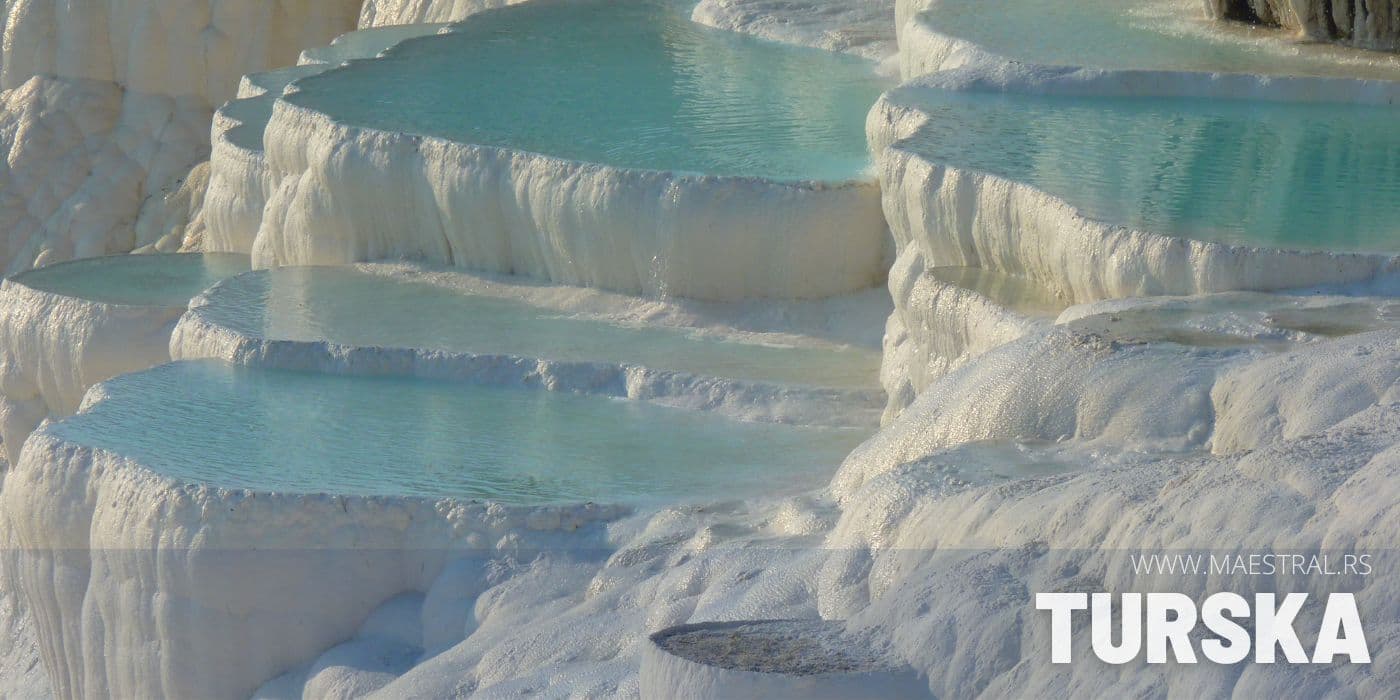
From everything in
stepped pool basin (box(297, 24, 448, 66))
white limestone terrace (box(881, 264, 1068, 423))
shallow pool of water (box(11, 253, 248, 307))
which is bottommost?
shallow pool of water (box(11, 253, 248, 307))

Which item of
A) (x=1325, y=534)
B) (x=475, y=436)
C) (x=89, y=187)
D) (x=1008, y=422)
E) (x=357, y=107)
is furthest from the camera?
(x=89, y=187)

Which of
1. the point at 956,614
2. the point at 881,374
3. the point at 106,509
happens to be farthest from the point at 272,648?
the point at 956,614

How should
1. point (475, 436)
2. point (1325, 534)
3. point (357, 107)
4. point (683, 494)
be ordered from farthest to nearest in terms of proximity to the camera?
point (357, 107) → point (475, 436) → point (683, 494) → point (1325, 534)

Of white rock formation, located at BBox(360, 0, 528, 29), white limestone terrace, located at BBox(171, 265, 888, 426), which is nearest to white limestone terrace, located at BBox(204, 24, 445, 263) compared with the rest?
white rock formation, located at BBox(360, 0, 528, 29)

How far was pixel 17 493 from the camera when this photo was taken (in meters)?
7.29

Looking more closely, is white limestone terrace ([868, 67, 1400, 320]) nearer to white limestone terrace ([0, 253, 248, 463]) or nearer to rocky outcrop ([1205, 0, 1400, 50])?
rocky outcrop ([1205, 0, 1400, 50])

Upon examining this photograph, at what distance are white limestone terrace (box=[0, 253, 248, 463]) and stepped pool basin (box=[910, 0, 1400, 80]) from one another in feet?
13.5

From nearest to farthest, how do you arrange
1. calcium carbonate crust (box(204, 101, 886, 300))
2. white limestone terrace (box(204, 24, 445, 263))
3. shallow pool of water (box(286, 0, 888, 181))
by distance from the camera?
calcium carbonate crust (box(204, 101, 886, 300)) < shallow pool of water (box(286, 0, 888, 181)) < white limestone terrace (box(204, 24, 445, 263))

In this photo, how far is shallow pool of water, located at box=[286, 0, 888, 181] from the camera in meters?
9.33

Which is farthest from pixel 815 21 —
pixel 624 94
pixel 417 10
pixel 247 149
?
pixel 417 10

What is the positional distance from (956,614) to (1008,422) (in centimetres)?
141

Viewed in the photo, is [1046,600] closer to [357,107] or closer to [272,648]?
[272,648]

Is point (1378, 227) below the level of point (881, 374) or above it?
above

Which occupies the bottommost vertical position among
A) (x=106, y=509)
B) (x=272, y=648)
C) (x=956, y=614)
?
(x=272, y=648)
